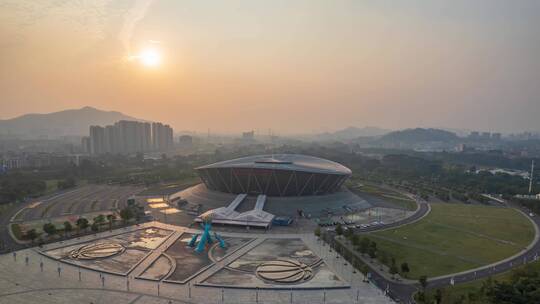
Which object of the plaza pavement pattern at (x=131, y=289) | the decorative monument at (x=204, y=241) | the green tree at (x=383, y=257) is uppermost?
the decorative monument at (x=204, y=241)

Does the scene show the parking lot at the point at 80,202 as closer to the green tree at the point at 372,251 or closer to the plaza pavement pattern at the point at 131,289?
the plaza pavement pattern at the point at 131,289

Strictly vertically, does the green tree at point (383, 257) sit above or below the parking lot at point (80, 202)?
below

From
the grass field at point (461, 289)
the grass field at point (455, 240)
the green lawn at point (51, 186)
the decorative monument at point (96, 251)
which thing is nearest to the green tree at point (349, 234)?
the grass field at point (455, 240)

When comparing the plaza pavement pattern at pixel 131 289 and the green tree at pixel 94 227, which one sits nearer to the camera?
the plaza pavement pattern at pixel 131 289

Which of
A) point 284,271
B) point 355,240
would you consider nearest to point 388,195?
point 355,240

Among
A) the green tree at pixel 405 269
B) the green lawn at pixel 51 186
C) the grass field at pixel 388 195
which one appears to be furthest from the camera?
the green lawn at pixel 51 186

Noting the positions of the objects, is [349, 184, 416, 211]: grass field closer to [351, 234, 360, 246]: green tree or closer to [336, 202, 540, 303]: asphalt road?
[336, 202, 540, 303]: asphalt road

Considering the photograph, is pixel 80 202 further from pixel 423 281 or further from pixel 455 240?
pixel 455 240

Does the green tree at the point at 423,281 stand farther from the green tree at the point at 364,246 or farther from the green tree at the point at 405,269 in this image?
the green tree at the point at 364,246

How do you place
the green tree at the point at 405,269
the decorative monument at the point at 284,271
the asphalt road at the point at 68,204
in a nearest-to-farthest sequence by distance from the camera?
1. the decorative monument at the point at 284,271
2. the green tree at the point at 405,269
3. the asphalt road at the point at 68,204
